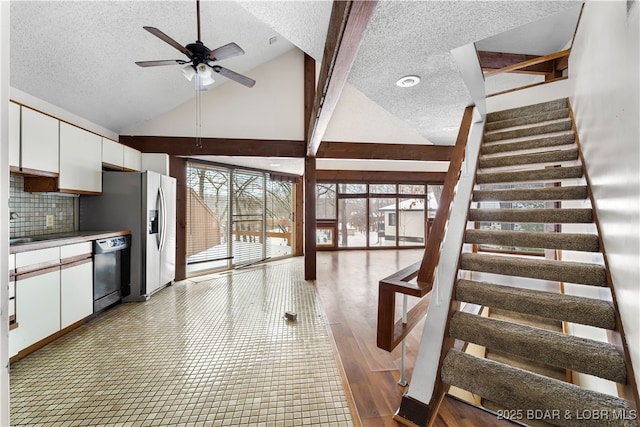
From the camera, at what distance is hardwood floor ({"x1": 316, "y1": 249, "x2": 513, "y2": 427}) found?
1.54 meters

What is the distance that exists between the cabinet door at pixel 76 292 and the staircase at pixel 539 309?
317 centimetres

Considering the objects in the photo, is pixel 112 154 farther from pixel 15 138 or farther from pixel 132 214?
pixel 15 138

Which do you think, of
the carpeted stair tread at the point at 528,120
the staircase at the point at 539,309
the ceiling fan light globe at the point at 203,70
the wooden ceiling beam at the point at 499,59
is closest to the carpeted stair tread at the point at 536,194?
the staircase at the point at 539,309

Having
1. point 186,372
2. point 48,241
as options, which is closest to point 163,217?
point 48,241

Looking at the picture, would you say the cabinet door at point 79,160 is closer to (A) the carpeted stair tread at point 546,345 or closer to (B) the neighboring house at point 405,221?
(A) the carpeted stair tread at point 546,345

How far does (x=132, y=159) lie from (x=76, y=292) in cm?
198

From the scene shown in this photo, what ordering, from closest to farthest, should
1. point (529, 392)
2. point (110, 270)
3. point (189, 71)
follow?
point (529, 392)
point (189, 71)
point (110, 270)

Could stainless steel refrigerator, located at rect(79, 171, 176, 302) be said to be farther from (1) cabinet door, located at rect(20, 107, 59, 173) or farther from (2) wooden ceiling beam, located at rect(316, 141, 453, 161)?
(2) wooden ceiling beam, located at rect(316, 141, 453, 161)

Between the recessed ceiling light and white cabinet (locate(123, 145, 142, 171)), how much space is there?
3.57 metres

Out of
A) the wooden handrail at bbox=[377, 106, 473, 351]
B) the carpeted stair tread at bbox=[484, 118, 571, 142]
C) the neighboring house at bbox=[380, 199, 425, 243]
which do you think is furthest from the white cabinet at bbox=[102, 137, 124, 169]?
the neighboring house at bbox=[380, 199, 425, 243]

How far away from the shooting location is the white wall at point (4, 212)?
1.36 ft

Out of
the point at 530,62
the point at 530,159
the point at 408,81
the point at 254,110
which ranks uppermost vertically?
the point at 530,62

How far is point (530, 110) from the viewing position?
330 centimetres

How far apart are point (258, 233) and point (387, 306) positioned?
4.60 metres
